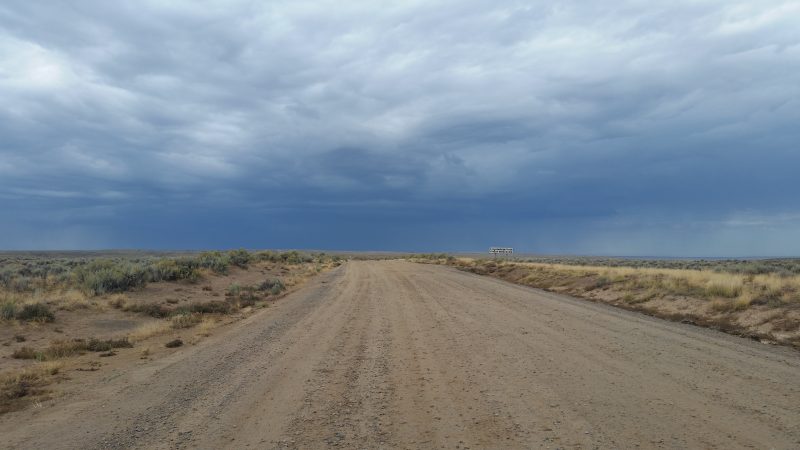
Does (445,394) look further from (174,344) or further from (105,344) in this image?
(105,344)

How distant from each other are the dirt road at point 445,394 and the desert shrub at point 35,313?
682 cm

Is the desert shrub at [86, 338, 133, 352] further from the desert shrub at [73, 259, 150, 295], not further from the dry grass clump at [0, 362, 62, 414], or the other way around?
the desert shrub at [73, 259, 150, 295]

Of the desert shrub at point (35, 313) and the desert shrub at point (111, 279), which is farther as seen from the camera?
the desert shrub at point (111, 279)

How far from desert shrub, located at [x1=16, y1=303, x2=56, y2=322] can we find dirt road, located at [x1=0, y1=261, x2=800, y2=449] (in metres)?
6.82

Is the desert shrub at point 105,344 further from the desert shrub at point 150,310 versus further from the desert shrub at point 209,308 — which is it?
the desert shrub at point 209,308

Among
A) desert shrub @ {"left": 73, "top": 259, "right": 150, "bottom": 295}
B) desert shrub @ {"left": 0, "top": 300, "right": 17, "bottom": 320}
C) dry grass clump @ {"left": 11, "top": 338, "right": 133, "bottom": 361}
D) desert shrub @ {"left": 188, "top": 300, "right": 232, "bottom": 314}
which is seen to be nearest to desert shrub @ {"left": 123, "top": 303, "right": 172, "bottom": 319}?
desert shrub @ {"left": 188, "top": 300, "right": 232, "bottom": 314}

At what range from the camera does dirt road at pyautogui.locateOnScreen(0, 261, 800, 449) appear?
5910 mm

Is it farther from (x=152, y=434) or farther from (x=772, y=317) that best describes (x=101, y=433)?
(x=772, y=317)

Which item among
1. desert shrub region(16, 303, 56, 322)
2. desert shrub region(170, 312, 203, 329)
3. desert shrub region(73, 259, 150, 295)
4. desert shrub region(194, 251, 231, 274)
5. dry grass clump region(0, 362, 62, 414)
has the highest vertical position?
desert shrub region(194, 251, 231, 274)

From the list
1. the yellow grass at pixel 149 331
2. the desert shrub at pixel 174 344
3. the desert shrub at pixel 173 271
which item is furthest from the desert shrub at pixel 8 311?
the desert shrub at pixel 173 271

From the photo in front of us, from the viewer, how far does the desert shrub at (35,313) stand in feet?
51.6

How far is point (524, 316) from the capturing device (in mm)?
15039

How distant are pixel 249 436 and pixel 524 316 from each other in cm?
1044

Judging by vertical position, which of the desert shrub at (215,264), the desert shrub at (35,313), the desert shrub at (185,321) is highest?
the desert shrub at (215,264)
